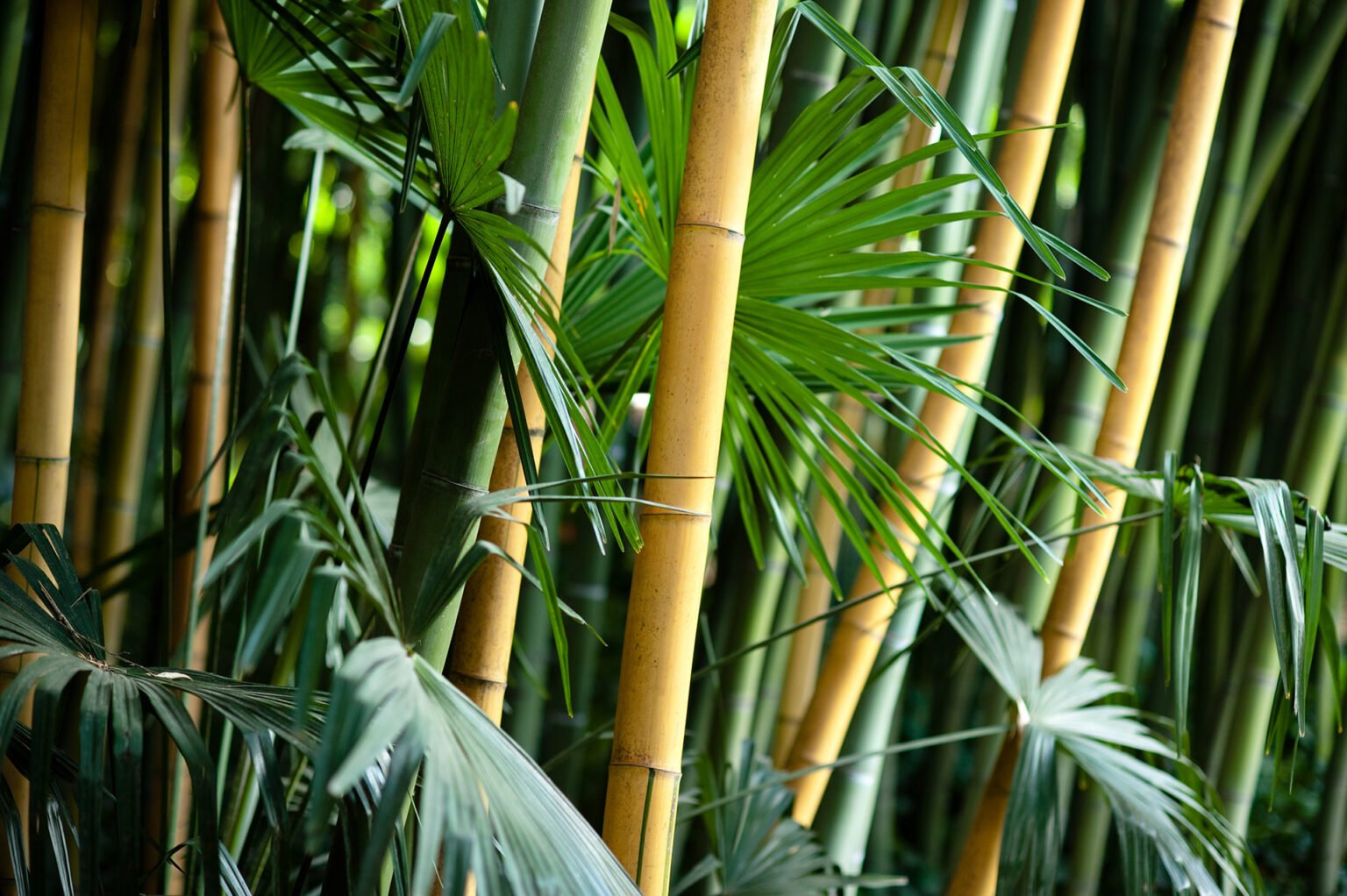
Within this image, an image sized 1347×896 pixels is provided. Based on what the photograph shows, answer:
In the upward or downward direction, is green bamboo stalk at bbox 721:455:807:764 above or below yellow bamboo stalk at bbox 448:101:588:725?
below

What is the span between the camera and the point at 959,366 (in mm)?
1135

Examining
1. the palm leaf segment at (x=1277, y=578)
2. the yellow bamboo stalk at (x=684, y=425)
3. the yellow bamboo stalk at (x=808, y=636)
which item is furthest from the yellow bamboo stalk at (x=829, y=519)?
the yellow bamboo stalk at (x=684, y=425)

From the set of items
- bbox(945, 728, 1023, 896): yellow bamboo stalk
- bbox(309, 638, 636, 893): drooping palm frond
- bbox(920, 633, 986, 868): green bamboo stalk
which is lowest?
bbox(920, 633, 986, 868): green bamboo stalk

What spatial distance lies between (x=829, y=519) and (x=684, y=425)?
0.83 metres

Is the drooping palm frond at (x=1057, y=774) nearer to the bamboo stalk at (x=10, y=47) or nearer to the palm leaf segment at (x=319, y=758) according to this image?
the palm leaf segment at (x=319, y=758)

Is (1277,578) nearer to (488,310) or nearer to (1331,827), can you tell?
(488,310)

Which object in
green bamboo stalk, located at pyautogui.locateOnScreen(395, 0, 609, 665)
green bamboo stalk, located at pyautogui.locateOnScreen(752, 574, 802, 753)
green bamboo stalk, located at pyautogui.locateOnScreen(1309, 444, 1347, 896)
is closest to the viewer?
green bamboo stalk, located at pyautogui.locateOnScreen(395, 0, 609, 665)

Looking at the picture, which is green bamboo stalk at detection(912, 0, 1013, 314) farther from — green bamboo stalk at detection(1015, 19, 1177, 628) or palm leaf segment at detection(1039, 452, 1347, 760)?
palm leaf segment at detection(1039, 452, 1347, 760)

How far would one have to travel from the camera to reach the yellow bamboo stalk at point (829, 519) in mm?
1364

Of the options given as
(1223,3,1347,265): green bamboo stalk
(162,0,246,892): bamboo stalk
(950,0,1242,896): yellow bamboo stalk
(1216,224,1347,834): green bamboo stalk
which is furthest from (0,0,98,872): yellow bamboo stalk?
(1223,3,1347,265): green bamboo stalk

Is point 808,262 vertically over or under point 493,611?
over

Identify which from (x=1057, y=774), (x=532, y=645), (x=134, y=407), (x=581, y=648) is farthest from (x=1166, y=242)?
(x=134, y=407)

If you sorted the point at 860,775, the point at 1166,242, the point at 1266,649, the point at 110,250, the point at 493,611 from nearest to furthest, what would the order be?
the point at 493,611
the point at 1166,242
the point at 860,775
the point at 1266,649
the point at 110,250

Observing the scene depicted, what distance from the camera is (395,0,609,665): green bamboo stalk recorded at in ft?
2.29
